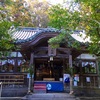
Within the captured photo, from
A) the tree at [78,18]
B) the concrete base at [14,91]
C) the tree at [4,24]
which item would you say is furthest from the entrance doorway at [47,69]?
the tree at [4,24]

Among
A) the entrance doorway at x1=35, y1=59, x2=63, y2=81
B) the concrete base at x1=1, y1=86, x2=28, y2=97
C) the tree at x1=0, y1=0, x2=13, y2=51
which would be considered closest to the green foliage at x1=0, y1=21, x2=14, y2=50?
the tree at x1=0, y1=0, x2=13, y2=51

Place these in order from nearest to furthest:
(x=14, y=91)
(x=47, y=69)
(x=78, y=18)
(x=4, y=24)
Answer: (x=4, y=24), (x=78, y=18), (x=14, y=91), (x=47, y=69)

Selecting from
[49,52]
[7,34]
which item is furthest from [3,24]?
[49,52]

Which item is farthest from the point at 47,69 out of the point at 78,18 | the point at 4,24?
the point at 4,24

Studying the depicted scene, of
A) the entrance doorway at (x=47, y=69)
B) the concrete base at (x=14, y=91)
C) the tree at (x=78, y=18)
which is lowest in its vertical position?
the concrete base at (x=14, y=91)

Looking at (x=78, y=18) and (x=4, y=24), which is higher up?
(x=78, y=18)

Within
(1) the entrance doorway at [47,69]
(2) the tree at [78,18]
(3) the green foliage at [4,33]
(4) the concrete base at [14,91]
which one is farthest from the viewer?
(1) the entrance doorway at [47,69]

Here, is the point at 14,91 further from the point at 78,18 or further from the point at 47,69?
the point at 78,18

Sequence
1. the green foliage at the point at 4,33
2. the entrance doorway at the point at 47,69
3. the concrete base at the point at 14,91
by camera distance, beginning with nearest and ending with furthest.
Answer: the green foliage at the point at 4,33
the concrete base at the point at 14,91
the entrance doorway at the point at 47,69

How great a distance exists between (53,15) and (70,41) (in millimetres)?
2078

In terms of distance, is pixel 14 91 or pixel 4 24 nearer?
pixel 4 24

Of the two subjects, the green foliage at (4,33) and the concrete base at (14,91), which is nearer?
the green foliage at (4,33)

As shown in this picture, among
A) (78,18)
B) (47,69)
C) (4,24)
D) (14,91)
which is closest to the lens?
(4,24)

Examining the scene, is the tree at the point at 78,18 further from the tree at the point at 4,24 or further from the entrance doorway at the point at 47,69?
the entrance doorway at the point at 47,69
